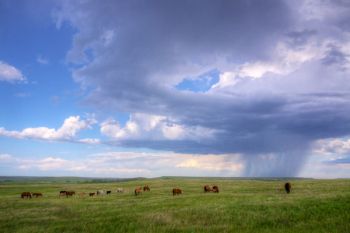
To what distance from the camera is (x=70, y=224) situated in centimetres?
2627

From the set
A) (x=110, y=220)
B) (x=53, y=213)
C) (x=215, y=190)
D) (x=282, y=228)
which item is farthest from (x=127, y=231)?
(x=215, y=190)

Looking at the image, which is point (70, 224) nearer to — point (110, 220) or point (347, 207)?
point (110, 220)

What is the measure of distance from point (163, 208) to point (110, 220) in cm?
663

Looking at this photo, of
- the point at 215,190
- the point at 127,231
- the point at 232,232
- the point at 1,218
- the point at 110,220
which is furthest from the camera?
the point at 215,190

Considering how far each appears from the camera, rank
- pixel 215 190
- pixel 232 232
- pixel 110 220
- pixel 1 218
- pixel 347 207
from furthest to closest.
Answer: pixel 215 190, pixel 1 218, pixel 110 220, pixel 347 207, pixel 232 232

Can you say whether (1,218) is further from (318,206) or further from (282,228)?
(318,206)

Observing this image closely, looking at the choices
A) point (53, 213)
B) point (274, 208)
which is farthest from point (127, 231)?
point (53, 213)

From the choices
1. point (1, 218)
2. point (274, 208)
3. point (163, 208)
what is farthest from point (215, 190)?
point (1, 218)

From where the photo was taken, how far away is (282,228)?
21.3m

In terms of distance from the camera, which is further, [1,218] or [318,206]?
[1,218]

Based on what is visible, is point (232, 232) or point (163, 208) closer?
point (232, 232)

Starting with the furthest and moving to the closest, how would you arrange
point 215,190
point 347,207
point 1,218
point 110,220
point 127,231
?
point 215,190, point 1,218, point 110,220, point 347,207, point 127,231

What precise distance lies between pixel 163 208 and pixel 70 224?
9.21 m

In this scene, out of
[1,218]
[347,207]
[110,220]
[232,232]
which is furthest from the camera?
[1,218]
